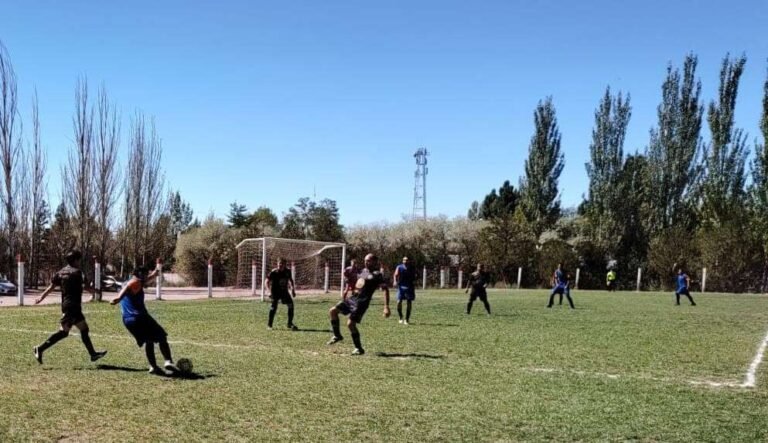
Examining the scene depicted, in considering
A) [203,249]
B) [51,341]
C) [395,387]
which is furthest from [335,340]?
[203,249]

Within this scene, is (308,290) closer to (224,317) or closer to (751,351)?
(224,317)

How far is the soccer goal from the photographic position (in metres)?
36.4

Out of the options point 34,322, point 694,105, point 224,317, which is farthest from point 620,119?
point 34,322

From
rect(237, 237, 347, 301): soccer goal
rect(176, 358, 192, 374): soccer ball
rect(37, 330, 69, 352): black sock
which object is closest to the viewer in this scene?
rect(176, 358, 192, 374): soccer ball

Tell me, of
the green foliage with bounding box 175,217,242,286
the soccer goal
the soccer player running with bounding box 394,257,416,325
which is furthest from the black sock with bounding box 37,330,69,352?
the green foliage with bounding box 175,217,242,286

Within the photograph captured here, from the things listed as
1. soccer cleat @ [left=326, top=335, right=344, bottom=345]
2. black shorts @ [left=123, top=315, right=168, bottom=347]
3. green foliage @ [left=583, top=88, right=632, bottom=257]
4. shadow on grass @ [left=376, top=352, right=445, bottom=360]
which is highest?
green foliage @ [left=583, top=88, right=632, bottom=257]

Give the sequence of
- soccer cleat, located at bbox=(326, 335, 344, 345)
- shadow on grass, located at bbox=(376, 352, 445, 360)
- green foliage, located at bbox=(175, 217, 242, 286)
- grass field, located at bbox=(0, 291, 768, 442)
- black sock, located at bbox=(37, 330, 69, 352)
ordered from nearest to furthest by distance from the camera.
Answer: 1. grass field, located at bbox=(0, 291, 768, 442)
2. black sock, located at bbox=(37, 330, 69, 352)
3. shadow on grass, located at bbox=(376, 352, 445, 360)
4. soccer cleat, located at bbox=(326, 335, 344, 345)
5. green foliage, located at bbox=(175, 217, 242, 286)

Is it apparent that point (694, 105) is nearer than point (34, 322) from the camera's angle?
No

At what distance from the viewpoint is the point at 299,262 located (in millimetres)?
39844

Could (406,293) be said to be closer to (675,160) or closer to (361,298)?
(361,298)

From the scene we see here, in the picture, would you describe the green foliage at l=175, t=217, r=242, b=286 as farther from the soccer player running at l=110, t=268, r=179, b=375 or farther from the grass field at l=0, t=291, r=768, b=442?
the soccer player running at l=110, t=268, r=179, b=375

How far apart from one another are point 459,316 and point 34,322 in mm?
12084

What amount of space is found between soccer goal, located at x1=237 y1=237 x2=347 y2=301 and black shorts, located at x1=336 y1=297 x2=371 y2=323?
22428 millimetres

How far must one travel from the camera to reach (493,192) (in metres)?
85.1
